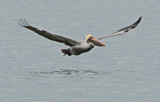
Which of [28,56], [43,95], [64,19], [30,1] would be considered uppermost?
[30,1]

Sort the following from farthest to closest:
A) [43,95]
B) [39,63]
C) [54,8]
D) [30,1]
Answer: [30,1] → [54,8] → [39,63] → [43,95]

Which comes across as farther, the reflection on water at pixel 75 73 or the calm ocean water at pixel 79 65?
the reflection on water at pixel 75 73

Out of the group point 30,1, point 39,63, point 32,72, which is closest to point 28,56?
point 39,63

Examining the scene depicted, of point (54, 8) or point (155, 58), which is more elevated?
point (54, 8)

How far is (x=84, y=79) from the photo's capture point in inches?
1324

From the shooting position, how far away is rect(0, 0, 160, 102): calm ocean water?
101 feet

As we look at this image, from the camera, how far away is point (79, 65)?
38.0 meters

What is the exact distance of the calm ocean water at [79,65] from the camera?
30734mm

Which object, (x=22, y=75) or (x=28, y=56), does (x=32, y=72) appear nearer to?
(x=22, y=75)

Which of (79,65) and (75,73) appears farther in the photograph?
(79,65)

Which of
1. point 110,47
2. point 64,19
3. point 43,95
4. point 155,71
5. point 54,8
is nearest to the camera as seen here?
point 43,95

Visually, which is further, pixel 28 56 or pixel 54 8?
pixel 54 8

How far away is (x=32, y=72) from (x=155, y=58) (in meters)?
7.50

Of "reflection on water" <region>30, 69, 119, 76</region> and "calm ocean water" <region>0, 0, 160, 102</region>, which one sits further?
"reflection on water" <region>30, 69, 119, 76</region>
